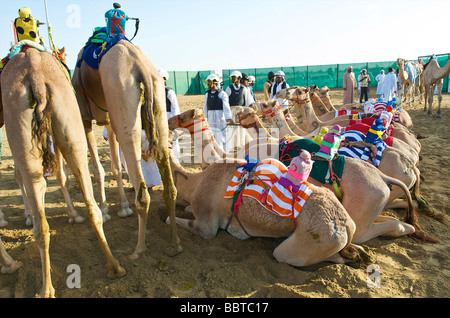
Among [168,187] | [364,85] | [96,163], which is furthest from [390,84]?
[96,163]

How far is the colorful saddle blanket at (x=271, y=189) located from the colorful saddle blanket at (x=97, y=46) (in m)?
1.99

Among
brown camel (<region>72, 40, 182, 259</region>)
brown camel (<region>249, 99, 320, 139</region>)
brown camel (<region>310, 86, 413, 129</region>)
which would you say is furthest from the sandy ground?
brown camel (<region>310, 86, 413, 129</region>)

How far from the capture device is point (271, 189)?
10.8ft

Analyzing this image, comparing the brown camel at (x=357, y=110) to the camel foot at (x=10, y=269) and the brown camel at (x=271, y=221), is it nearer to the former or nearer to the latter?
the brown camel at (x=271, y=221)

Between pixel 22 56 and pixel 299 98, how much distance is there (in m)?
5.94

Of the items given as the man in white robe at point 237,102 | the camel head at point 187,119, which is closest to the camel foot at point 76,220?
the camel head at point 187,119

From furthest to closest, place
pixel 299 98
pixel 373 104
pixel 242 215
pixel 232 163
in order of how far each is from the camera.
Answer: pixel 373 104 → pixel 299 98 → pixel 232 163 → pixel 242 215

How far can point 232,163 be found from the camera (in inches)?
155

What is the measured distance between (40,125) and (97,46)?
1.38 meters

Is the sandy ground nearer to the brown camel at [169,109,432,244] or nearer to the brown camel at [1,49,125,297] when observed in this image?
the brown camel at [169,109,432,244]

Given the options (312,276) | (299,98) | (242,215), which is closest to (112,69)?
(242,215)

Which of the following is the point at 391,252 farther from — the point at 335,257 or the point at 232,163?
the point at 232,163

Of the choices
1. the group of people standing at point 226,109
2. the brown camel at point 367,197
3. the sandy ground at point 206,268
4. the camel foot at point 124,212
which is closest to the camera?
the sandy ground at point 206,268

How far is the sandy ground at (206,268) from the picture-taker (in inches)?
115
